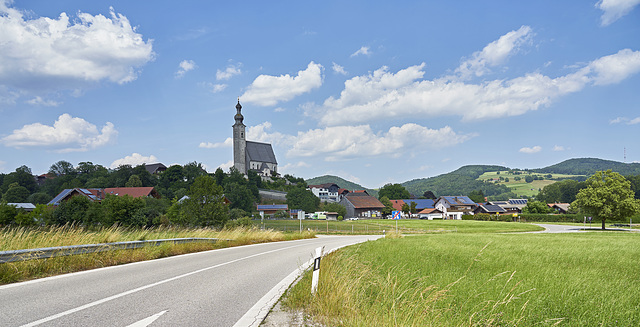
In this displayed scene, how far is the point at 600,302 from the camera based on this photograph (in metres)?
6.59

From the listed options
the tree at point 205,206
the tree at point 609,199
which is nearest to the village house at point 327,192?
the tree at point 609,199

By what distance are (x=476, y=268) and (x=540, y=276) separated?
1.84 m

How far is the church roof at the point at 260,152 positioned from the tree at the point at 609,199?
454 ft

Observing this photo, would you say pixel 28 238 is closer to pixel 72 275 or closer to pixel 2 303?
pixel 72 275

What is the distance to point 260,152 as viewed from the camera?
184m

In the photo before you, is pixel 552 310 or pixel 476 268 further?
pixel 476 268

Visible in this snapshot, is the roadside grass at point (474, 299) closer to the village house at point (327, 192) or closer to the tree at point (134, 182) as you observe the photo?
the tree at point (134, 182)

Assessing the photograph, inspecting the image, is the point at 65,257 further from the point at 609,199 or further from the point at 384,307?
the point at 609,199

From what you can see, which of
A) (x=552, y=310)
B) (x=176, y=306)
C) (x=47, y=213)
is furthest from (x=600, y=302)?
(x=47, y=213)

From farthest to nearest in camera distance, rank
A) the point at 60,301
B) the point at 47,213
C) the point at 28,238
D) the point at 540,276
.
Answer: the point at 47,213 < the point at 28,238 < the point at 540,276 < the point at 60,301

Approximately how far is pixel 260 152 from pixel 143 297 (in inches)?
7027

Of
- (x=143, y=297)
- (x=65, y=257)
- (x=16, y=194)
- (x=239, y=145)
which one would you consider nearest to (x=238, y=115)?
(x=239, y=145)

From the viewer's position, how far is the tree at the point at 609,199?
182 feet

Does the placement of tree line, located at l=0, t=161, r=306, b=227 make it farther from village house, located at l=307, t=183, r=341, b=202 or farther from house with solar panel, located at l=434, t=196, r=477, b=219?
house with solar panel, located at l=434, t=196, r=477, b=219
